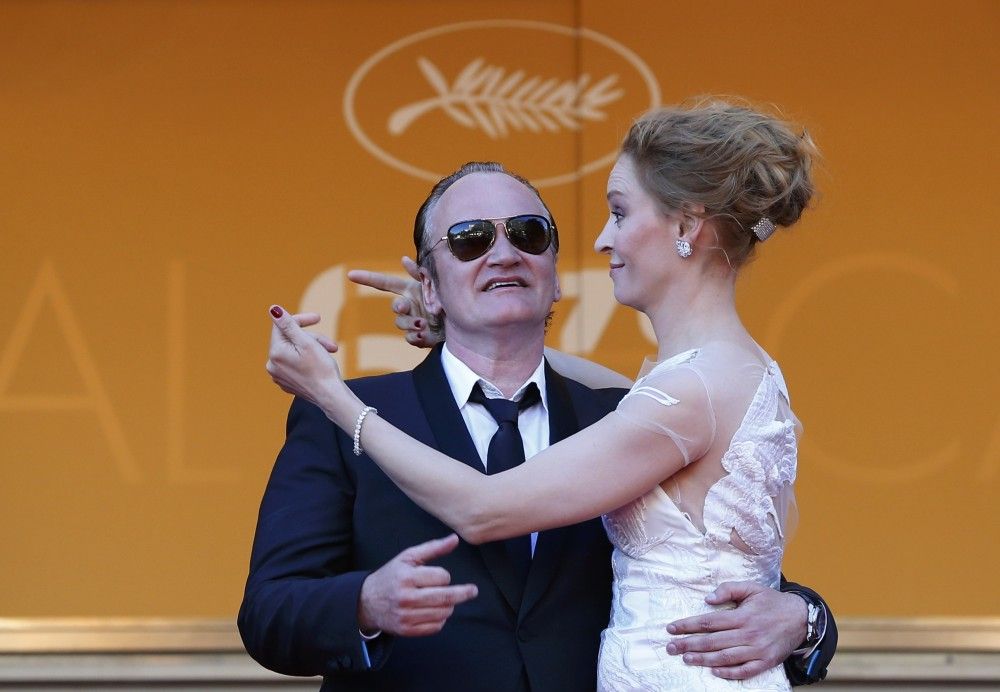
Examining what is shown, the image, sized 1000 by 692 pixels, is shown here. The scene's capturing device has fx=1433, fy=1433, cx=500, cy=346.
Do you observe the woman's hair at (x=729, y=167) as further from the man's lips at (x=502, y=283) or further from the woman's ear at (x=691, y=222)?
the man's lips at (x=502, y=283)

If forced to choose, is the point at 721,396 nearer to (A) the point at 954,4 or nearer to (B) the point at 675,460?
(B) the point at 675,460

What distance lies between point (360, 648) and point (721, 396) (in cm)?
77

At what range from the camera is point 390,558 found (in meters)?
2.71

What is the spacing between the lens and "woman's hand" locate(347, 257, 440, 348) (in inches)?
130

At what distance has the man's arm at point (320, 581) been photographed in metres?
2.35

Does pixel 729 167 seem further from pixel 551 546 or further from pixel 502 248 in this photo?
pixel 551 546

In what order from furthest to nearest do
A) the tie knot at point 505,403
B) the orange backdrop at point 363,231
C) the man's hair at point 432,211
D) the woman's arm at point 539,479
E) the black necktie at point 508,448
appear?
the orange backdrop at point 363,231 < the man's hair at point 432,211 < the tie knot at point 505,403 < the black necktie at point 508,448 < the woman's arm at point 539,479

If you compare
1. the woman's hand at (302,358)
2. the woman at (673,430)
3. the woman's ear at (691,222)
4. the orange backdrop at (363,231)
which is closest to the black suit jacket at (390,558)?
the woman at (673,430)

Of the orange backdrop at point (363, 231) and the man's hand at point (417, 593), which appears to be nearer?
the man's hand at point (417, 593)

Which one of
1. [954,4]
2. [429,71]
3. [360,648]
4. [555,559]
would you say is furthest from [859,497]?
[360,648]

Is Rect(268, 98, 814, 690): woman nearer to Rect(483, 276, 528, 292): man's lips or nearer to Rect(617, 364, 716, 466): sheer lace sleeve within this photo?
Rect(617, 364, 716, 466): sheer lace sleeve

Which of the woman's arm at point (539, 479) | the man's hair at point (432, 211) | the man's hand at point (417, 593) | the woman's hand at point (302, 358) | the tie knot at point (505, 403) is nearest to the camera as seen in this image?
the man's hand at point (417, 593)

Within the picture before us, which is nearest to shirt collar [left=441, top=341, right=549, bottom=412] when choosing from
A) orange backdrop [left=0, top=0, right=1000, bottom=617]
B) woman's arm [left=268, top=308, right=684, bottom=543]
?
woman's arm [left=268, top=308, right=684, bottom=543]

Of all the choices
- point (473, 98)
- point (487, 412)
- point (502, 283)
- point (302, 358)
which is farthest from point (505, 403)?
point (473, 98)
